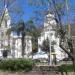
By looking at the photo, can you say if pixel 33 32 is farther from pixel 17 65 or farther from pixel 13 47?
pixel 17 65

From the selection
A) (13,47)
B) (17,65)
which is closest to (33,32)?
(13,47)

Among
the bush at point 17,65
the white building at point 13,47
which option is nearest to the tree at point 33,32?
the white building at point 13,47

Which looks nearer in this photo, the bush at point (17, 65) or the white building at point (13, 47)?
the bush at point (17, 65)

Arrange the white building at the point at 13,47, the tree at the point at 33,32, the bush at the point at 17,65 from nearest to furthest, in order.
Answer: the bush at the point at 17,65
the tree at the point at 33,32
the white building at the point at 13,47

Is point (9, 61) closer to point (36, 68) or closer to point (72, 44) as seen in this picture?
point (36, 68)

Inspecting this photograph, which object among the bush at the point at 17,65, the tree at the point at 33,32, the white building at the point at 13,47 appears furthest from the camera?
the white building at the point at 13,47

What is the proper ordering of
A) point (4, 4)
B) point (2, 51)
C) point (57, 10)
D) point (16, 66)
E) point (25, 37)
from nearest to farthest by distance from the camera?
point (57, 10) → point (16, 66) → point (4, 4) → point (25, 37) → point (2, 51)

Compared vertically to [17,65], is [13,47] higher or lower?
higher

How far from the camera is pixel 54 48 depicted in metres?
85.8

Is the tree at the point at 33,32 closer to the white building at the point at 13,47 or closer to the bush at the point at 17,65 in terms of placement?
the white building at the point at 13,47

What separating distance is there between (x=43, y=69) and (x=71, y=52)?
3.56 metres

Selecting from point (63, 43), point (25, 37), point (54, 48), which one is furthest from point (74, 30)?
point (54, 48)

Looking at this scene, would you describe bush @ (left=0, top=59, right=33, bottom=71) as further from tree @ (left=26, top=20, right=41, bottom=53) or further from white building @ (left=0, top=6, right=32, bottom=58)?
white building @ (left=0, top=6, right=32, bottom=58)

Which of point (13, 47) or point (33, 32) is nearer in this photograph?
point (33, 32)
